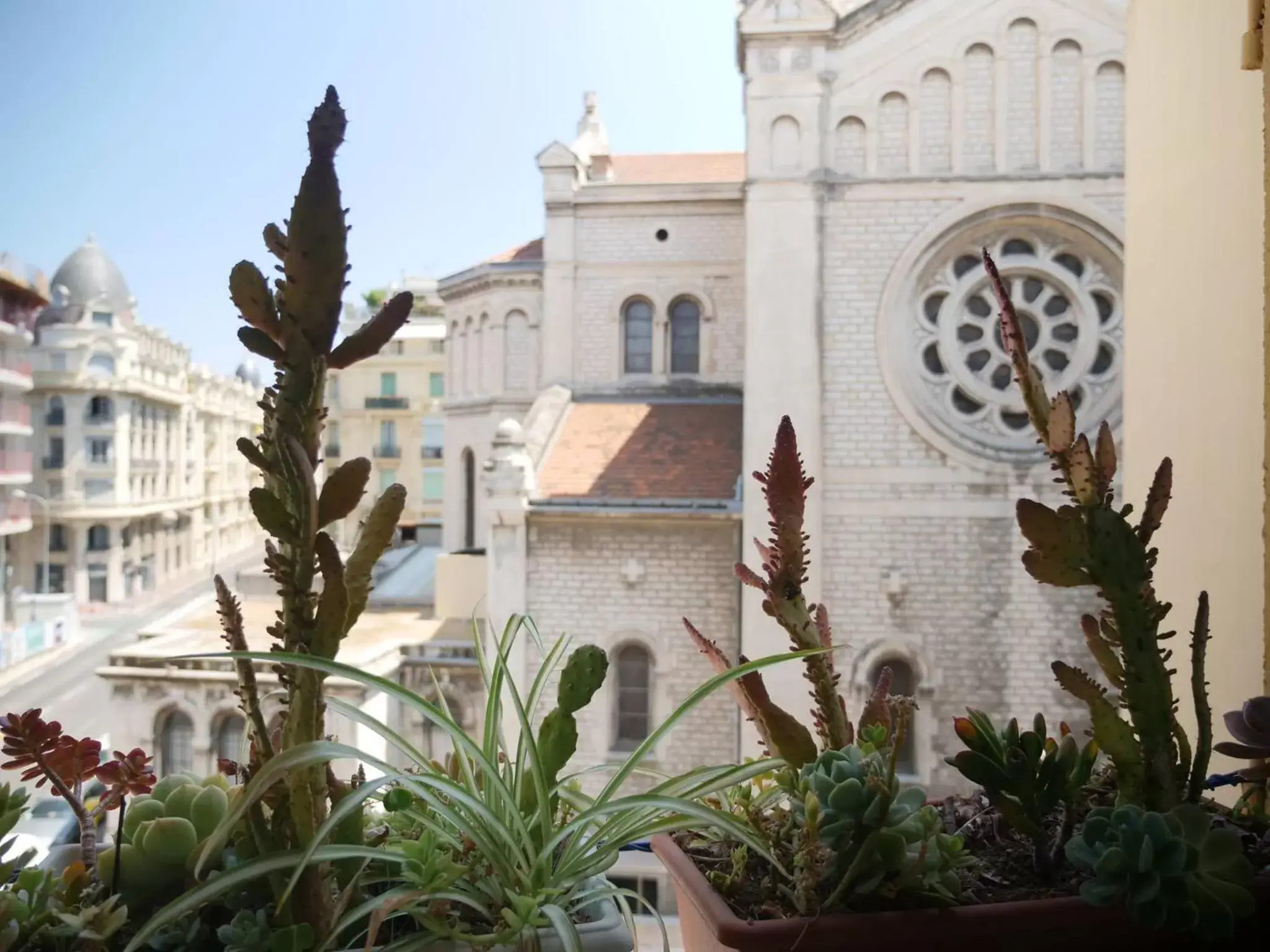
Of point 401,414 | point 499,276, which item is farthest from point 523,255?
point 401,414

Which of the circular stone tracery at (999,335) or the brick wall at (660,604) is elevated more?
the circular stone tracery at (999,335)

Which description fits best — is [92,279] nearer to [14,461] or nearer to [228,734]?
[14,461]

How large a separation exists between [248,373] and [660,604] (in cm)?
1047

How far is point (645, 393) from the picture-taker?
20.9 feet

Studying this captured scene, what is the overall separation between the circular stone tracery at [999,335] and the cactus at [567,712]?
4695 mm

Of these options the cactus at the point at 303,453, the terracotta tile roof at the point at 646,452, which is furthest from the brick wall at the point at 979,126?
the cactus at the point at 303,453

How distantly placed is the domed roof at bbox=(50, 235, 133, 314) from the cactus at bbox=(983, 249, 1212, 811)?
29.8ft

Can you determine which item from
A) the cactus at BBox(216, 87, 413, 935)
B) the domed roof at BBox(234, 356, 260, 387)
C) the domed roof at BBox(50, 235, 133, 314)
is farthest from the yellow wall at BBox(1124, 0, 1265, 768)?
the domed roof at BBox(234, 356, 260, 387)

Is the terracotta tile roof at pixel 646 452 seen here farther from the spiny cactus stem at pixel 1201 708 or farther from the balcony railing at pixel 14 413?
the spiny cactus stem at pixel 1201 708

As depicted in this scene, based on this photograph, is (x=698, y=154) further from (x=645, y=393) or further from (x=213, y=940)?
(x=213, y=940)

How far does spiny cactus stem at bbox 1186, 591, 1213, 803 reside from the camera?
0.60 m

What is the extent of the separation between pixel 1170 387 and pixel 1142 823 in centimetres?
76

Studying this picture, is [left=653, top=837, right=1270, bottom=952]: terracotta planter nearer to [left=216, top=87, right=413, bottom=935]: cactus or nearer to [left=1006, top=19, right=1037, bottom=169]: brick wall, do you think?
[left=216, top=87, right=413, bottom=935]: cactus

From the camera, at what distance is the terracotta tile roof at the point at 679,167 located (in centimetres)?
741
